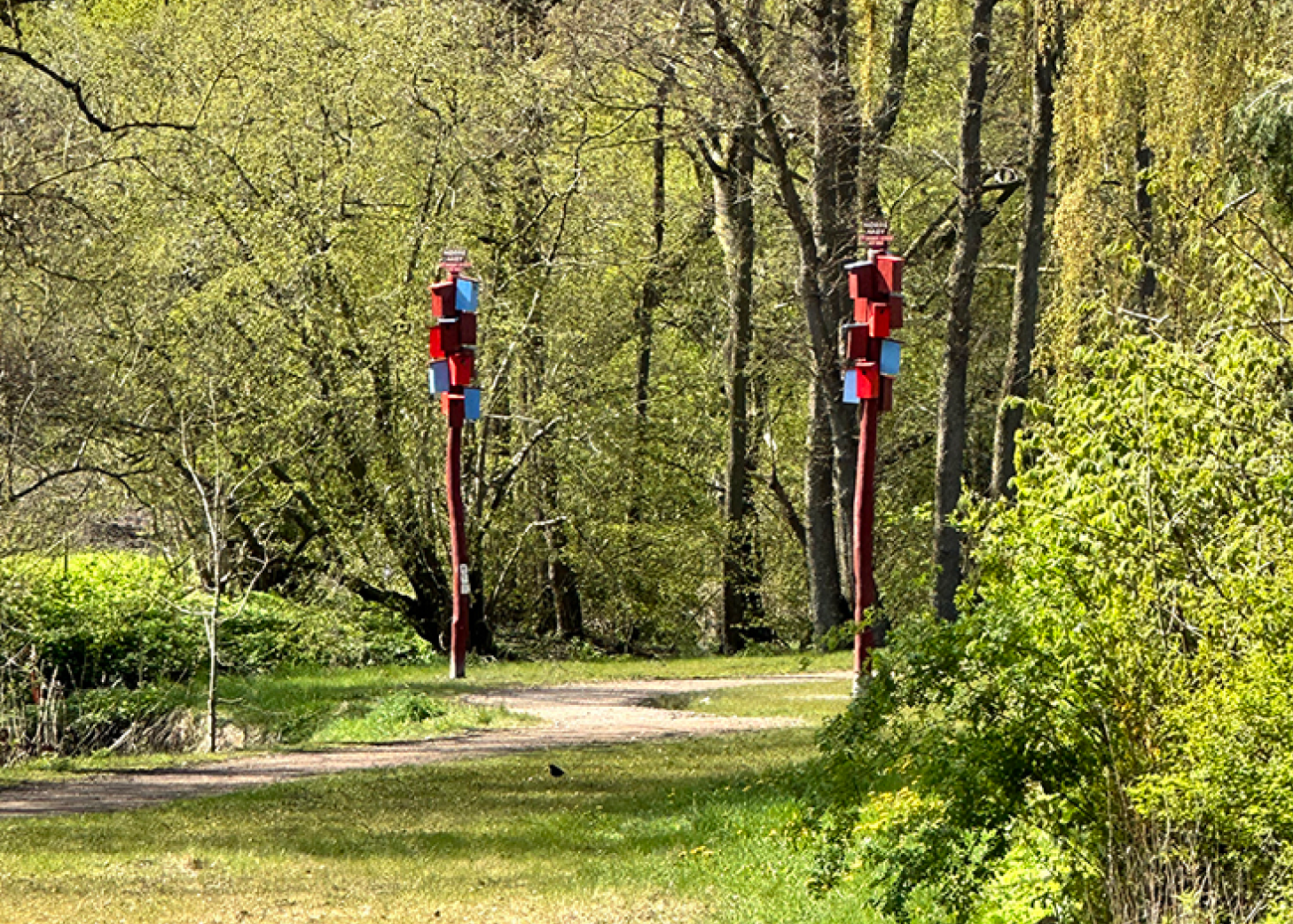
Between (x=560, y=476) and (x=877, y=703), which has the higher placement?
(x=560, y=476)

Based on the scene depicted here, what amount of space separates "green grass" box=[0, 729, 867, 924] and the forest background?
3418mm

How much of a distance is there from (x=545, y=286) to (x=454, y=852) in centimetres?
1780

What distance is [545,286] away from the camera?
28.9 meters

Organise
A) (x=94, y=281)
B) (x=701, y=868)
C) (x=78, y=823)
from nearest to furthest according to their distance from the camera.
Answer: (x=701, y=868), (x=78, y=823), (x=94, y=281)

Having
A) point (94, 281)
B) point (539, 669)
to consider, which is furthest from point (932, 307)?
point (94, 281)

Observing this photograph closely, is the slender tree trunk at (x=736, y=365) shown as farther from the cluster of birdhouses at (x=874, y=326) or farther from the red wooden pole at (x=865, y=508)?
the red wooden pole at (x=865, y=508)

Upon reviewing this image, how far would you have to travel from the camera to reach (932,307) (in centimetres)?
3391

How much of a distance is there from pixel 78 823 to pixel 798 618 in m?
22.5

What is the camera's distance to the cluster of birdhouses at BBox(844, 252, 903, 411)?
63.3 ft

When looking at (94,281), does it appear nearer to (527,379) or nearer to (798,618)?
(527,379)

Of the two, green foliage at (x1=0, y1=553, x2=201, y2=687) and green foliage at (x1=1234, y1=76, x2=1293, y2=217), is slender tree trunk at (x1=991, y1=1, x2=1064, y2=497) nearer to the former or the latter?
green foliage at (x1=0, y1=553, x2=201, y2=687)

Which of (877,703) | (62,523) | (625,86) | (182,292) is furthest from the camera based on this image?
(625,86)

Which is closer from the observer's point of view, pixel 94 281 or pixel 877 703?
pixel 877 703

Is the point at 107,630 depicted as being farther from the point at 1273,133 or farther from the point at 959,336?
the point at 1273,133
